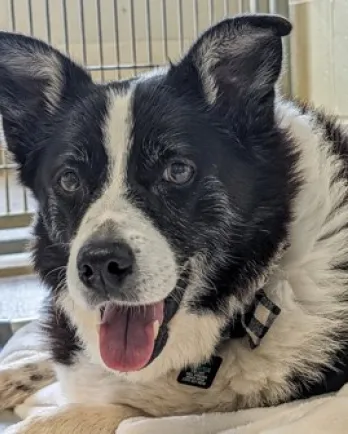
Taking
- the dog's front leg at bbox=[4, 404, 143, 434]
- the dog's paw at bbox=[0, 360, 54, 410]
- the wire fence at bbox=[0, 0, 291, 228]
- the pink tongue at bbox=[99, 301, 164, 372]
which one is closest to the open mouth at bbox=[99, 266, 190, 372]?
the pink tongue at bbox=[99, 301, 164, 372]

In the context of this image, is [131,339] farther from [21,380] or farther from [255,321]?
[21,380]

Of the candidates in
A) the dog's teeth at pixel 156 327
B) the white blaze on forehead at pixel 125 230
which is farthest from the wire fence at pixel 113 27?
the dog's teeth at pixel 156 327

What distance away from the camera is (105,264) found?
4.02 feet

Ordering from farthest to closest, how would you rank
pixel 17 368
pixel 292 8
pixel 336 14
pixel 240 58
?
pixel 292 8 < pixel 336 14 < pixel 17 368 < pixel 240 58

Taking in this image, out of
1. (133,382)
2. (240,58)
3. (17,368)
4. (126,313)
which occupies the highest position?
(240,58)

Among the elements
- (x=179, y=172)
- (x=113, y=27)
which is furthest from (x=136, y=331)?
(x=113, y=27)

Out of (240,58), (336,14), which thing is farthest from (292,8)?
(240,58)

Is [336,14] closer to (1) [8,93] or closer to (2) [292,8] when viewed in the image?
(2) [292,8]

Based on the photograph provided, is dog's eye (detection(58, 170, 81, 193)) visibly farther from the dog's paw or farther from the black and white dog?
the dog's paw

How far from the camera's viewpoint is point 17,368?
1.85 meters

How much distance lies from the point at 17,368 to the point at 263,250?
72cm

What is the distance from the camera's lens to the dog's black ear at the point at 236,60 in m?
1.40

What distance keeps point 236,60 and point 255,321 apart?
46 cm

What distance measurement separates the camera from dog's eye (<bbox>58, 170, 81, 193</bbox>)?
1396 millimetres
